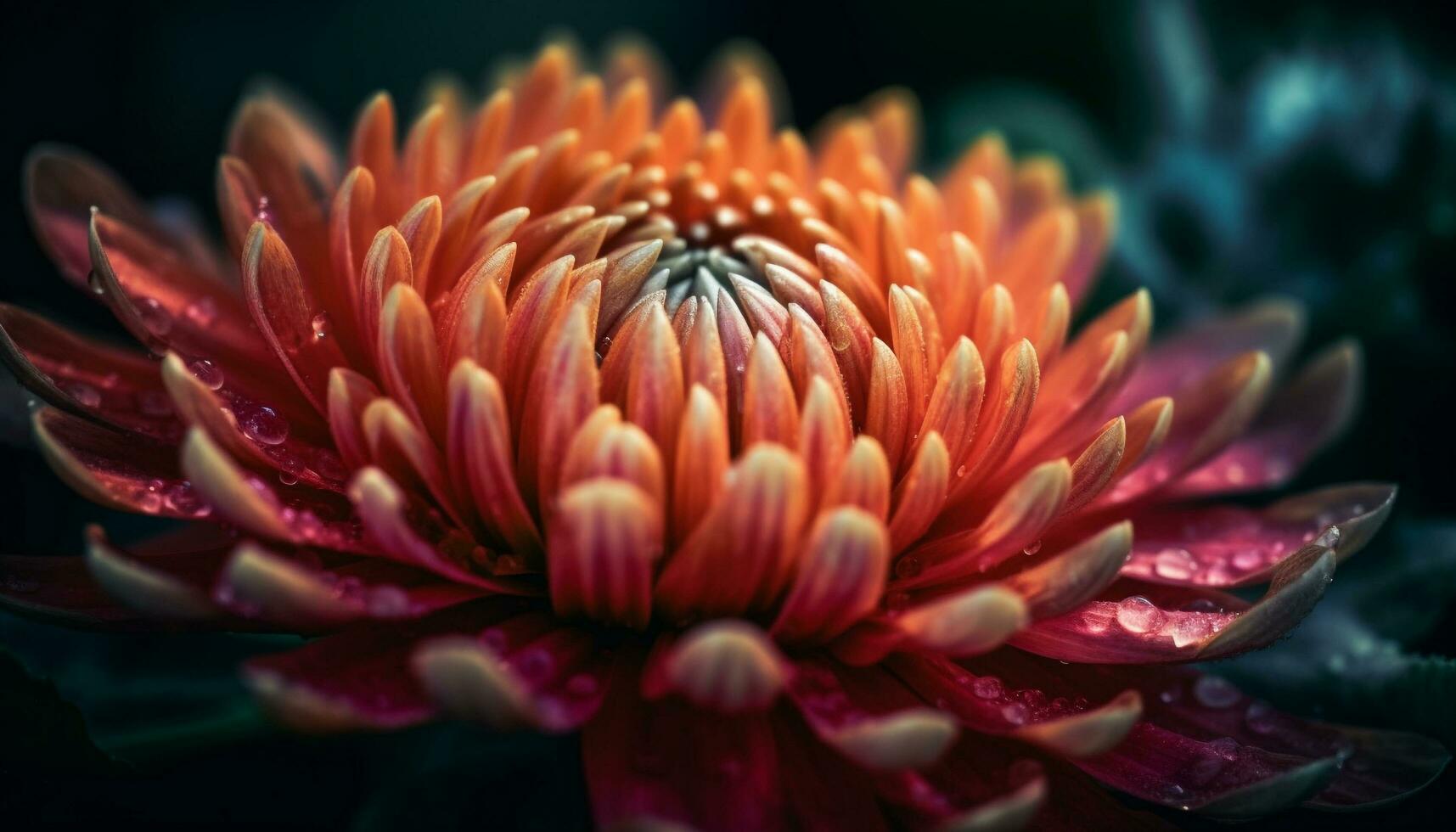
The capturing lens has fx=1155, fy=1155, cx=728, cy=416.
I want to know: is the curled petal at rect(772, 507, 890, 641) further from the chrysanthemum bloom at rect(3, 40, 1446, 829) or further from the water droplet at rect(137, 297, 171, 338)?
the water droplet at rect(137, 297, 171, 338)

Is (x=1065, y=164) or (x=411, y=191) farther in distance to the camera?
(x=1065, y=164)

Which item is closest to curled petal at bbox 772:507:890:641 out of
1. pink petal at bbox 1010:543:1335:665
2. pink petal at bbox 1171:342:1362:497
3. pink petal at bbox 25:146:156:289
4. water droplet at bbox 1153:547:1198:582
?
pink petal at bbox 1010:543:1335:665

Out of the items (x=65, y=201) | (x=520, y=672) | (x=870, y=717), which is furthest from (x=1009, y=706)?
(x=65, y=201)

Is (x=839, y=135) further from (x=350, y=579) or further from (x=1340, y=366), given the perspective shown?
(x=350, y=579)

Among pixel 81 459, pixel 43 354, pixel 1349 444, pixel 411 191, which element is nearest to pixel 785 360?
pixel 411 191

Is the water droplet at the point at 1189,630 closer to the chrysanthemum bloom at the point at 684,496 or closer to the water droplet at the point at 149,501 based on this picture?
the chrysanthemum bloom at the point at 684,496

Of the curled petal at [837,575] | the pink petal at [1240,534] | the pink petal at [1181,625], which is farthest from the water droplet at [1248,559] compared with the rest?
the curled petal at [837,575]

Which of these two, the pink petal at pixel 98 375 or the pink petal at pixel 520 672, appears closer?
the pink petal at pixel 520 672
